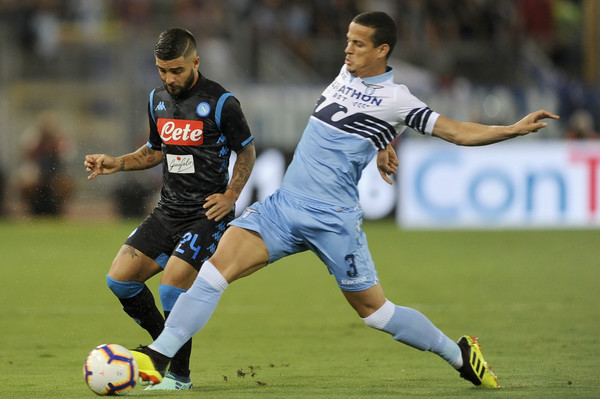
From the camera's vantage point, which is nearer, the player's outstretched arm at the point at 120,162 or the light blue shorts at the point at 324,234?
the light blue shorts at the point at 324,234

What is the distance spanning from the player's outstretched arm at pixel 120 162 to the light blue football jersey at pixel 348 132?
1072mm

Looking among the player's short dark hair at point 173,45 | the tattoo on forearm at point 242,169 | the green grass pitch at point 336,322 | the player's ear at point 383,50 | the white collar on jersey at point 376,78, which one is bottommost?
the green grass pitch at point 336,322

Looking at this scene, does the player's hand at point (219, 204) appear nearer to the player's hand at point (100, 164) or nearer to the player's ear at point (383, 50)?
the player's hand at point (100, 164)

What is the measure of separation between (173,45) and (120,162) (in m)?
0.88

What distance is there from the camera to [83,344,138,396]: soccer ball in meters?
5.28

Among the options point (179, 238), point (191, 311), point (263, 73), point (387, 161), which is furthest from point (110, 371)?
point (263, 73)

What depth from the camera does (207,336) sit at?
335 inches

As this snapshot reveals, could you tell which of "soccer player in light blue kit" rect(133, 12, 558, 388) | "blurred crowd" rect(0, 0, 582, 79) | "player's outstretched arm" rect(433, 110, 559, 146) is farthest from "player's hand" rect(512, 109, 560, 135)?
"blurred crowd" rect(0, 0, 582, 79)

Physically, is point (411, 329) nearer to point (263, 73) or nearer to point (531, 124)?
point (531, 124)

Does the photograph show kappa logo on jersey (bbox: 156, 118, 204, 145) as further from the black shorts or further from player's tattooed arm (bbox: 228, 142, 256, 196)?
the black shorts

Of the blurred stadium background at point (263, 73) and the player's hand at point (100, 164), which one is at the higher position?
the player's hand at point (100, 164)

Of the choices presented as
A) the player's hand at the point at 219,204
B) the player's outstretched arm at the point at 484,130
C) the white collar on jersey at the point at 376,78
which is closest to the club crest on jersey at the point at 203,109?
the player's hand at the point at 219,204

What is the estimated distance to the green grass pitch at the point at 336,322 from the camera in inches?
242

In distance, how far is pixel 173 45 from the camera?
19.3 ft
